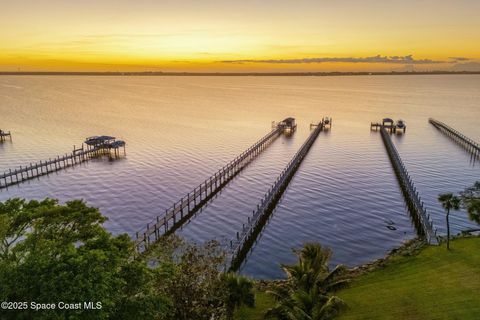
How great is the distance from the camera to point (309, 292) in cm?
2452

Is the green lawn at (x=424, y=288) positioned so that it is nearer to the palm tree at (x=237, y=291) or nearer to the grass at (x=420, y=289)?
the grass at (x=420, y=289)

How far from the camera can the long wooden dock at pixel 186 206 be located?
47.3 metres

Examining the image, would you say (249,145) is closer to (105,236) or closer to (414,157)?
(414,157)

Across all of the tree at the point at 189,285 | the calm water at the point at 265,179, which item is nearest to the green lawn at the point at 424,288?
the calm water at the point at 265,179

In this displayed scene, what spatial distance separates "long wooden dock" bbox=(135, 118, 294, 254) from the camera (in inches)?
1861

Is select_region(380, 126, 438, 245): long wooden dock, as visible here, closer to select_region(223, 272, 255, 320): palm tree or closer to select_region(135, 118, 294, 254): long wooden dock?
select_region(223, 272, 255, 320): palm tree

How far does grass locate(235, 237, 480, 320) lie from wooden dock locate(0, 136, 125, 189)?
58.8m

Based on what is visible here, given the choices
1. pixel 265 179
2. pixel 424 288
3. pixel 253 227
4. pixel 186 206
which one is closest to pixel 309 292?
pixel 424 288

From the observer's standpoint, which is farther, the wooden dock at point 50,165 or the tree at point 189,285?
the wooden dock at point 50,165

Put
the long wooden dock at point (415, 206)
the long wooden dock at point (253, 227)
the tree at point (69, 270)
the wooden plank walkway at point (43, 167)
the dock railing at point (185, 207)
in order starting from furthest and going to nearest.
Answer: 1. the wooden plank walkway at point (43, 167)
2. the dock railing at point (185, 207)
3. the long wooden dock at point (415, 206)
4. the long wooden dock at point (253, 227)
5. the tree at point (69, 270)

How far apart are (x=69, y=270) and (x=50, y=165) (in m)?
72.2

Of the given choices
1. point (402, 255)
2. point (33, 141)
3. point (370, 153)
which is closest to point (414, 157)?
point (370, 153)

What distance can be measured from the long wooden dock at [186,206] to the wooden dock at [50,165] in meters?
33.1

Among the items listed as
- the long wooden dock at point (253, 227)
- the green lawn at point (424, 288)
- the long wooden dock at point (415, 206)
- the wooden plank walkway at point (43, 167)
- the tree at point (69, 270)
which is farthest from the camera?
the wooden plank walkway at point (43, 167)
